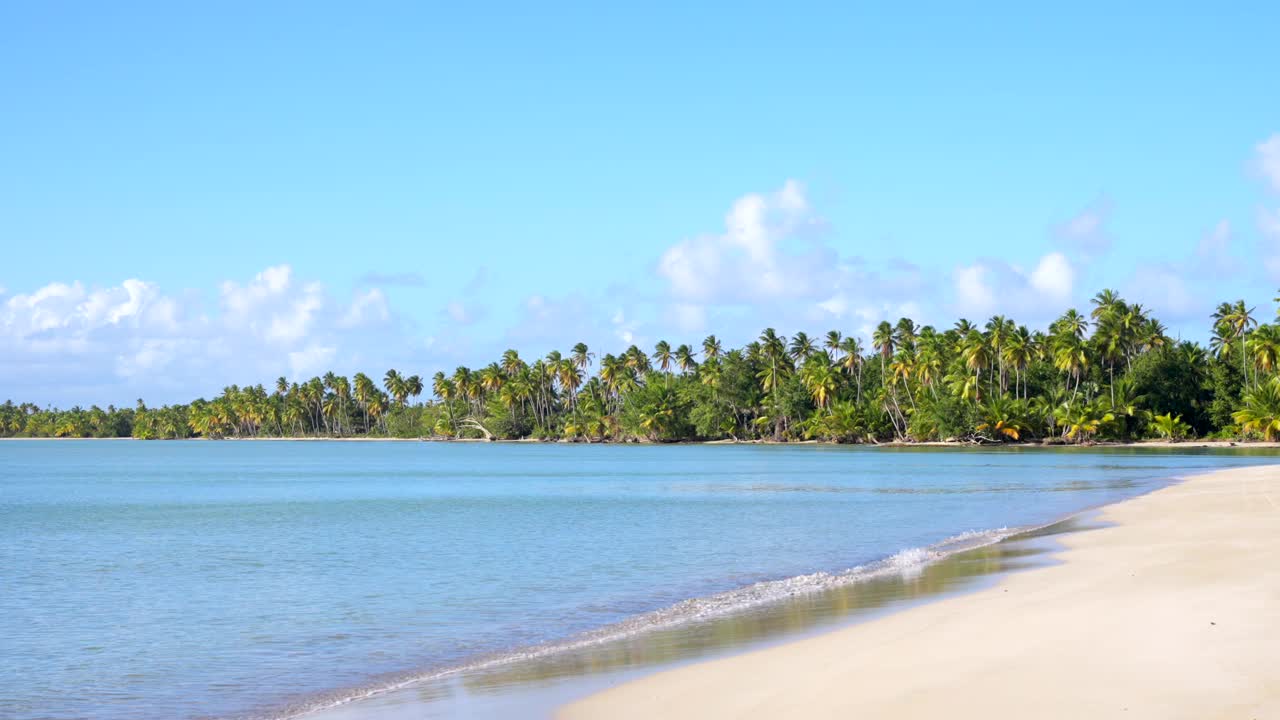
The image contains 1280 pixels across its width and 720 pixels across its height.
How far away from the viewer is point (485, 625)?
58.2 feet

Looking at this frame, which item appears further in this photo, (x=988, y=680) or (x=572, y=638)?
(x=572, y=638)

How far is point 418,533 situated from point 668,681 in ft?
79.5

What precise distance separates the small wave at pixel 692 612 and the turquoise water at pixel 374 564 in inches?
10.8

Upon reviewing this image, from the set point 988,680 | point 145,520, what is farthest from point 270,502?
point 988,680

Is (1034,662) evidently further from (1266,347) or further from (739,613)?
(1266,347)

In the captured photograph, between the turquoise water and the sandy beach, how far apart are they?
4.09 m

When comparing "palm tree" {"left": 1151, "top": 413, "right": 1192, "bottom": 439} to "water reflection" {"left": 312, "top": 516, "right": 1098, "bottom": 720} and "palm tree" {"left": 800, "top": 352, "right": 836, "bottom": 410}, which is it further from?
"water reflection" {"left": 312, "top": 516, "right": 1098, "bottom": 720}

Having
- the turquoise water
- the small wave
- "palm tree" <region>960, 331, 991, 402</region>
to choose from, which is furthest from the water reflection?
"palm tree" <region>960, 331, 991, 402</region>

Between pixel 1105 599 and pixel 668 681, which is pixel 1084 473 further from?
pixel 668 681

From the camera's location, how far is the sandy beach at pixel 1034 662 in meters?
10.0

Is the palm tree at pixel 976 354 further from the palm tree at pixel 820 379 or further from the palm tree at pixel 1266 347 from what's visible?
the palm tree at pixel 1266 347

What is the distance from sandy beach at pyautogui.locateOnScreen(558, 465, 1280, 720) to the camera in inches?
394

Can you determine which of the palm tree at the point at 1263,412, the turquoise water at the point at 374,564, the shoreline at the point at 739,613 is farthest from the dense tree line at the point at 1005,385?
the shoreline at the point at 739,613

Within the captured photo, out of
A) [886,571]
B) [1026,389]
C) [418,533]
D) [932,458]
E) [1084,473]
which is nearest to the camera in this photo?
[886,571]
